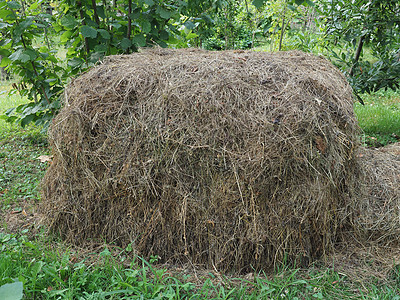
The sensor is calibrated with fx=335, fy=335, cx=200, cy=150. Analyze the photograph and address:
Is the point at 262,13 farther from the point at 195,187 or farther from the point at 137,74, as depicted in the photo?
the point at 195,187

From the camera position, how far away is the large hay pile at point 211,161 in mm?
2424

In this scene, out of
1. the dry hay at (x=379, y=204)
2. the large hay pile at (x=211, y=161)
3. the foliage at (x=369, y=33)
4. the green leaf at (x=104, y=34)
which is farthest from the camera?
the foliage at (x=369, y=33)

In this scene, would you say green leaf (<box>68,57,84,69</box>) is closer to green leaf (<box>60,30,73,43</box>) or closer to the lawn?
green leaf (<box>60,30,73,43</box>)

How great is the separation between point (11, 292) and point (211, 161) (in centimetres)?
157

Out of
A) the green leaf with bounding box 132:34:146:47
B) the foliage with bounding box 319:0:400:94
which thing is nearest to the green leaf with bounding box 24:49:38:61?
the green leaf with bounding box 132:34:146:47

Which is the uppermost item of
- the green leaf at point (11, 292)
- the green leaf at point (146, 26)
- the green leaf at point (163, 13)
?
the green leaf at point (163, 13)

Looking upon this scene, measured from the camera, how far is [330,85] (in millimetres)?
2648

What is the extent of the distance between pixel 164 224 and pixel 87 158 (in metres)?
0.81

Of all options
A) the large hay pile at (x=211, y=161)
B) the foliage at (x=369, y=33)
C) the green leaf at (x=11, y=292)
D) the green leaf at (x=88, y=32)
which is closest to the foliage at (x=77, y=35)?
the green leaf at (x=88, y=32)

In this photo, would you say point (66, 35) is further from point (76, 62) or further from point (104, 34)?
point (104, 34)

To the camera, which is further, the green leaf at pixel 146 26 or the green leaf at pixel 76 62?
the green leaf at pixel 76 62

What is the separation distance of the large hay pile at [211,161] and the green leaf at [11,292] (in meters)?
1.47

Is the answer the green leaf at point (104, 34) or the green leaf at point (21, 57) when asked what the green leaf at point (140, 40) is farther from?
the green leaf at point (21, 57)

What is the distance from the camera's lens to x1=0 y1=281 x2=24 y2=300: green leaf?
1069 mm
